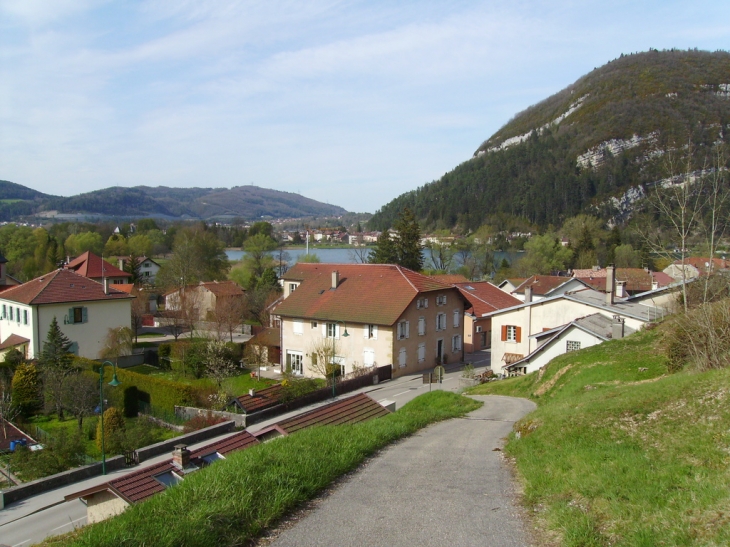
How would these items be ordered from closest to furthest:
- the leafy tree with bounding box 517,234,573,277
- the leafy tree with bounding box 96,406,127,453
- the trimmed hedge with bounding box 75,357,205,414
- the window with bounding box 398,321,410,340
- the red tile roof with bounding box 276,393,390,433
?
1. the red tile roof with bounding box 276,393,390,433
2. the leafy tree with bounding box 96,406,127,453
3. the trimmed hedge with bounding box 75,357,205,414
4. the window with bounding box 398,321,410,340
5. the leafy tree with bounding box 517,234,573,277

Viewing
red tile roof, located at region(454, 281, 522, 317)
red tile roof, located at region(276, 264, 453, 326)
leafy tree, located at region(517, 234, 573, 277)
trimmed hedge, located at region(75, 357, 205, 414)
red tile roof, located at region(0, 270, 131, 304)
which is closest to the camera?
trimmed hedge, located at region(75, 357, 205, 414)

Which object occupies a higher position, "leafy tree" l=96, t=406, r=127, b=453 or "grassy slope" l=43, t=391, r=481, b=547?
"grassy slope" l=43, t=391, r=481, b=547

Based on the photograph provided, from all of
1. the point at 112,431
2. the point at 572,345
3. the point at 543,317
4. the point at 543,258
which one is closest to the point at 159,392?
the point at 112,431

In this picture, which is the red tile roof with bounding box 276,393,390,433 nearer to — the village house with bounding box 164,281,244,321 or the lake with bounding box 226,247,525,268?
the village house with bounding box 164,281,244,321

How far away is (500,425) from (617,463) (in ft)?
22.5

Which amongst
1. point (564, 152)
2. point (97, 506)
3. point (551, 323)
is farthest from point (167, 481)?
point (564, 152)

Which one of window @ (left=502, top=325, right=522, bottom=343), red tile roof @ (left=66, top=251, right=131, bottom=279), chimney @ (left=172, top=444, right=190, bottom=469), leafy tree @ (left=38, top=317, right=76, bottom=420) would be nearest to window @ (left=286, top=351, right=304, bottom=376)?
leafy tree @ (left=38, top=317, right=76, bottom=420)

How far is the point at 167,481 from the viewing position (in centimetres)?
1148

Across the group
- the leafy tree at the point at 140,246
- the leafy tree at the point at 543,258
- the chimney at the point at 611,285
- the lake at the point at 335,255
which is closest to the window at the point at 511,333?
the chimney at the point at 611,285

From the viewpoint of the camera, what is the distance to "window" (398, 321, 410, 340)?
34.3 meters

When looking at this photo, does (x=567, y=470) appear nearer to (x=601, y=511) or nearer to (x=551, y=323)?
(x=601, y=511)

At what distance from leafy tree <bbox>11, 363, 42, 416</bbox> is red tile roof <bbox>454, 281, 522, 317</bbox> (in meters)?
27.8

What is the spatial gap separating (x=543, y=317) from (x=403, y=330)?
316 inches

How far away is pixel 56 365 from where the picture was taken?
29938 millimetres
